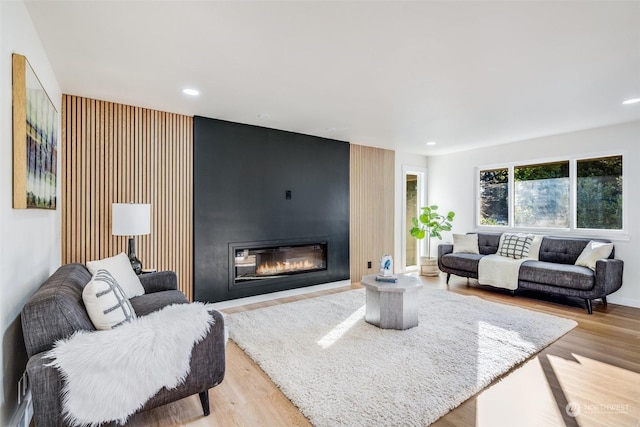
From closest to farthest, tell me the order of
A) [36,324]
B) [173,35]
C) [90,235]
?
[36,324], [173,35], [90,235]

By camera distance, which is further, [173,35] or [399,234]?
[399,234]

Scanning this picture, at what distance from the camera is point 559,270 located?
416cm

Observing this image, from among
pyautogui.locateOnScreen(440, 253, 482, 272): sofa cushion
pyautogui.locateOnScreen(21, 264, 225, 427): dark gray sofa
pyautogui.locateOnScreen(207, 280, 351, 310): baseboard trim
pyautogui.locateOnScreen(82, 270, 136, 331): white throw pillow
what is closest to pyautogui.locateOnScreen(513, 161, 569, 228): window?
pyautogui.locateOnScreen(440, 253, 482, 272): sofa cushion

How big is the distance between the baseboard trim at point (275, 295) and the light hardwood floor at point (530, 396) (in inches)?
45.7

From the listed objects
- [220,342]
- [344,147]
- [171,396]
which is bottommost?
[171,396]

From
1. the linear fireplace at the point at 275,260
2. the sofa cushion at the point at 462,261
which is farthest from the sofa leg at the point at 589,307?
the linear fireplace at the point at 275,260

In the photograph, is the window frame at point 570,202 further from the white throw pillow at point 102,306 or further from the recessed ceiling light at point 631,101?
the white throw pillow at point 102,306

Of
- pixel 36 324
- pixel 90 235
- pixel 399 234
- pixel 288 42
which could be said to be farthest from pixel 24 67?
pixel 399 234

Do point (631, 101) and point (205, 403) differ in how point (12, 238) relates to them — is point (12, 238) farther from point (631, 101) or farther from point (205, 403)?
point (631, 101)

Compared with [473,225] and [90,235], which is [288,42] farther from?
[473,225]

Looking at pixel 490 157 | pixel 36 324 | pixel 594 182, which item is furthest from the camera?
pixel 490 157

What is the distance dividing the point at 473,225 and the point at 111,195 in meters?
5.93

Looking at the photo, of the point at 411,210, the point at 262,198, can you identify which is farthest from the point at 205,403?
the point at 411,210

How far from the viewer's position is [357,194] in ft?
18.7
